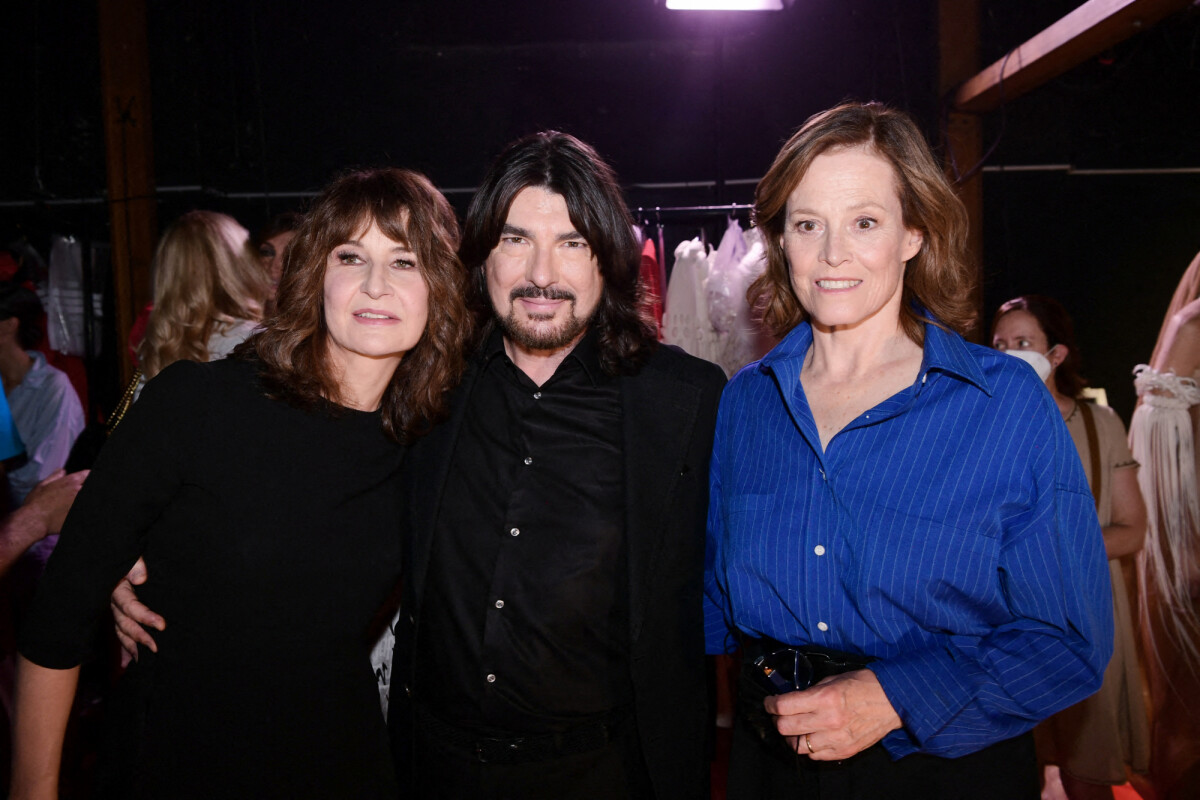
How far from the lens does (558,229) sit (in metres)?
2.04

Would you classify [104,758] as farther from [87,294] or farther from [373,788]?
[87,294]

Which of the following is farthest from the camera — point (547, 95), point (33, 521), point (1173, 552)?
point (547, 95)

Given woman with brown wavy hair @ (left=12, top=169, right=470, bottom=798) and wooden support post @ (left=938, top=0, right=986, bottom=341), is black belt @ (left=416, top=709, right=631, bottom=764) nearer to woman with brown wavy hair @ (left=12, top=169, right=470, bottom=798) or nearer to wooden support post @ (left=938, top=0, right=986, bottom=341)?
woman with brown wavy hair @ (left=12, top=169, right=470, bottom=798)

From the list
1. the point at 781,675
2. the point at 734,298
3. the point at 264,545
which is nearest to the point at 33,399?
the point at 264,545

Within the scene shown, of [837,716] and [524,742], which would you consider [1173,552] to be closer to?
[837,716]

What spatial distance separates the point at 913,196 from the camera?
161cm

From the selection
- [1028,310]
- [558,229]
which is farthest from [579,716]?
[1028,310]

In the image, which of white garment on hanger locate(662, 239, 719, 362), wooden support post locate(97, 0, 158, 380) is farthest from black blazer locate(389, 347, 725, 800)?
wooden support post locate(97, 0, 158, 380)

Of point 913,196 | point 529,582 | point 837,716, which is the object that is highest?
point 913,196

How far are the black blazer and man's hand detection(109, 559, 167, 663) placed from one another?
0.54 m

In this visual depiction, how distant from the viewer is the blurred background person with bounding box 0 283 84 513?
3.52 meters

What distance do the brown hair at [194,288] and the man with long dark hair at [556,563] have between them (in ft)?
5.24

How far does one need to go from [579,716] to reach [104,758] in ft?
3.37

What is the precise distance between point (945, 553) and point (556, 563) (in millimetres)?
875
